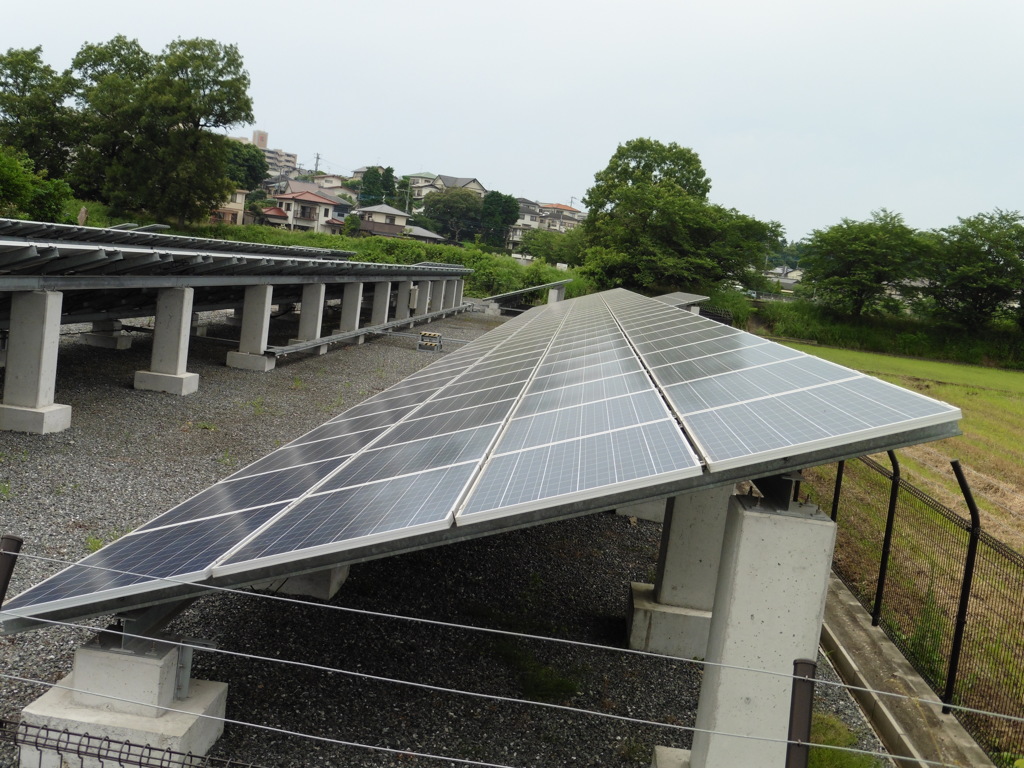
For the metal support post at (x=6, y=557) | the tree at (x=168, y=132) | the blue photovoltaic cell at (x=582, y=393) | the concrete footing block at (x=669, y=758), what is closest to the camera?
the metal support post at (x=6, y=557)

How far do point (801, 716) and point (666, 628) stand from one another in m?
4.89

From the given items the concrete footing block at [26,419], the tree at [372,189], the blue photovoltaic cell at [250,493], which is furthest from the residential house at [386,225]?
the blue photovoltaic cell at [250,493]

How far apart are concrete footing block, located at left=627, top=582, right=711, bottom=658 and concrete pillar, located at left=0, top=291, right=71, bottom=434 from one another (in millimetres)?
11311

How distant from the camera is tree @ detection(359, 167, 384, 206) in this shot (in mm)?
161375

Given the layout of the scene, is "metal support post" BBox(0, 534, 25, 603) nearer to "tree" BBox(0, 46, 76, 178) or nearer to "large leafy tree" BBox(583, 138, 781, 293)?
"large leafy tree" BBox(583, 138, 781, 293)

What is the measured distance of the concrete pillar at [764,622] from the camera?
542 cm

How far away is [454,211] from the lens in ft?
480

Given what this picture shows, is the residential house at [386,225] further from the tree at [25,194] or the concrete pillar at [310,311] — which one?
the concrete pillar at [310,311]

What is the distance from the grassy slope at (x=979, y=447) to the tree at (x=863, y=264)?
11847mm

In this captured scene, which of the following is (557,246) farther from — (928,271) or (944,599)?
(944,599)

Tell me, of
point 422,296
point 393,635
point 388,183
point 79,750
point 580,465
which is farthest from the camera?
point 388,183

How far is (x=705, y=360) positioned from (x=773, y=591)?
174 inches

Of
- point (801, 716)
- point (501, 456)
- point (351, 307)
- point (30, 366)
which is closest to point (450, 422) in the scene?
point (501, 456)

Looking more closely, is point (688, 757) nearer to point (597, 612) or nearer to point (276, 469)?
point (597, 612)
